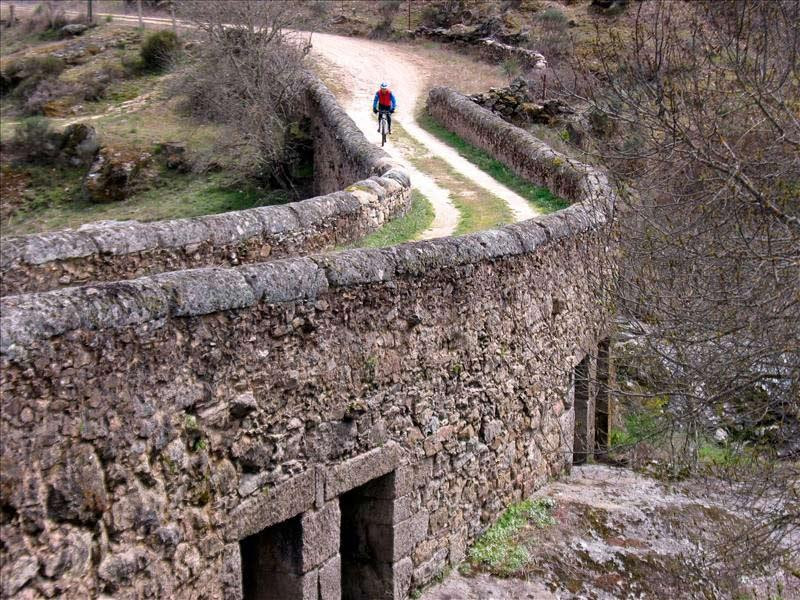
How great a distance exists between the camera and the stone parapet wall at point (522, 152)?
12.3 m

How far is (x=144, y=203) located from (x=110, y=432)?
1720 centimetres

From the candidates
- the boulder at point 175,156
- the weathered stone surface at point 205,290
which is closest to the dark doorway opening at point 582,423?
the weathered stone surface at point 205,290

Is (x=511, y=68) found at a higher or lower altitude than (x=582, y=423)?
higher

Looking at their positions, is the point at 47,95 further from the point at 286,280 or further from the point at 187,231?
the point at 286,280

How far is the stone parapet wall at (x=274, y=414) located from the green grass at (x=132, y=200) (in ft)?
38.3

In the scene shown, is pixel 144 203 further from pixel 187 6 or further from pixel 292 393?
pixel 292 393

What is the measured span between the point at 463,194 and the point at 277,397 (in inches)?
337

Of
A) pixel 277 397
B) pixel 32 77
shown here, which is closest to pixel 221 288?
pixel 277 397

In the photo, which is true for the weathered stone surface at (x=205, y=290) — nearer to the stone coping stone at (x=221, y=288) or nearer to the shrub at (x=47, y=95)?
the stone coping stone at (x=221, y=288)

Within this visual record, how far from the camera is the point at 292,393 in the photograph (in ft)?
19.8

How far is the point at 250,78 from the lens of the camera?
21359 millimetres

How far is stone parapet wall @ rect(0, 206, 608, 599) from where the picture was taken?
14.4 ft

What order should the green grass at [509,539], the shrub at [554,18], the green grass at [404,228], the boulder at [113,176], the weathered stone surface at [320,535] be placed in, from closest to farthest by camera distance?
the weathered stone surface at [320,535] → the green grass at [509,539] → the green grass at [404,228] → the boulder at [113,176] → the shrub at [554,18]

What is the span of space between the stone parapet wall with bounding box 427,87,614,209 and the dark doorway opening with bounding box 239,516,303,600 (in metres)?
5.41
